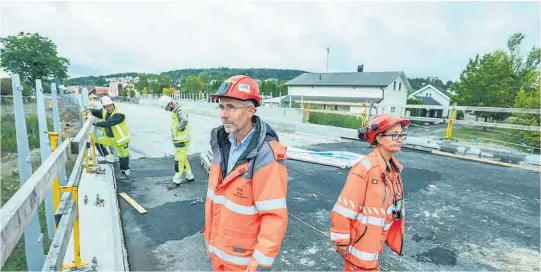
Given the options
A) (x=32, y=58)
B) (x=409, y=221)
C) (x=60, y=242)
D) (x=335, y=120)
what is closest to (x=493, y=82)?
(x=335, y=120)

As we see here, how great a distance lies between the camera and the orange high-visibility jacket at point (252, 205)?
1.74m

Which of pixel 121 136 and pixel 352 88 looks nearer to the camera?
pixel 121 136

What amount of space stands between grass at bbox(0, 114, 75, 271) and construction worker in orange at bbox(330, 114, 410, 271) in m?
3.42

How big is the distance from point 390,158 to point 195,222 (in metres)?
2.97

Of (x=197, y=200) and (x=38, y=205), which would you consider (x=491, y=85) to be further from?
(x=38, y=205)

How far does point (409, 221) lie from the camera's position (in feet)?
14.5

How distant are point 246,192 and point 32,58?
39.7 m

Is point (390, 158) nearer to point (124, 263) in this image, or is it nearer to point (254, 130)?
point (254, 130)

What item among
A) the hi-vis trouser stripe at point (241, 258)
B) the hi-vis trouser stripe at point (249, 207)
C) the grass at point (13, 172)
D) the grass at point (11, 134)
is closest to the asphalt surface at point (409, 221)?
the hi-vis trouser stripe at point (241, 258)

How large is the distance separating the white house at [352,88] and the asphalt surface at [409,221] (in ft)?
87.6

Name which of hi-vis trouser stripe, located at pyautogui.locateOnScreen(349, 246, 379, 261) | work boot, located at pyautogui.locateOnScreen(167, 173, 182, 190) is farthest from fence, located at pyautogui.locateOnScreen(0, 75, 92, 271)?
work boot, located at pyautogui.locateOnScreen(167, 173, 182, 190)

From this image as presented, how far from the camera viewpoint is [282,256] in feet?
11.2

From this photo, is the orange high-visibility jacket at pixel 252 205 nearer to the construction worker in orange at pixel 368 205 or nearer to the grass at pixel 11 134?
the construction worker in orange at pixel 368 205

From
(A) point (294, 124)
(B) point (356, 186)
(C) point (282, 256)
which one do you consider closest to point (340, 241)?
(B) point (356, 186)
